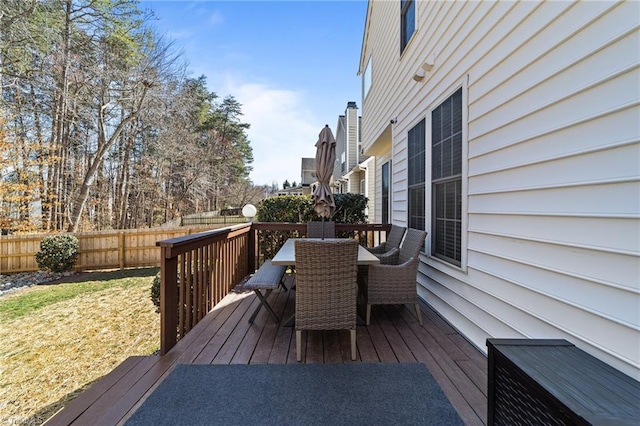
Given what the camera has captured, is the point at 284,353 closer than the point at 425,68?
Yes

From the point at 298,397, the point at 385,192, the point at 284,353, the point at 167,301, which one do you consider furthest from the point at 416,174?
the point at 167,301

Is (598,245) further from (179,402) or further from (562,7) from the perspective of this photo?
(179,402)

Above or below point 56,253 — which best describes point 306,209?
above

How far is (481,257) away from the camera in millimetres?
2475

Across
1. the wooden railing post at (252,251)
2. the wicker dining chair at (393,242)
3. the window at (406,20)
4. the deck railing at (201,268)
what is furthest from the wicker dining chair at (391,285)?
the window at (406,20)

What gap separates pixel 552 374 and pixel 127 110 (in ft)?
43.6

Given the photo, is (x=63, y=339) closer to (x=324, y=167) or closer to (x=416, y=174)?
(x=324, y=167)

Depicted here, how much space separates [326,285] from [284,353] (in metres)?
0.71

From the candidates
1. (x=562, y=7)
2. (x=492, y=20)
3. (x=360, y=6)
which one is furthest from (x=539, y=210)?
(x=360, y=6)

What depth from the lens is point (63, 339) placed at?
14.7 ft

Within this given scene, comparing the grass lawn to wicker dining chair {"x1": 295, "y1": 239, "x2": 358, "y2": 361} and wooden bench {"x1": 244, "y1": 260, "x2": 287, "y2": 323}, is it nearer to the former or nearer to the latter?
wooden bench {"x1": 244, "y1": 260, "x2": 287, "y2": 323}

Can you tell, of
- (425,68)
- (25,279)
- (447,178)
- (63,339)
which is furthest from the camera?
(25,279)

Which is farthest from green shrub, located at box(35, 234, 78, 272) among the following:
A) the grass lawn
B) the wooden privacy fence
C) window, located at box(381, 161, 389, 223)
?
window, located at box(381, 161, 389, 223)

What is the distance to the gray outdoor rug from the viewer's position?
1.69m
